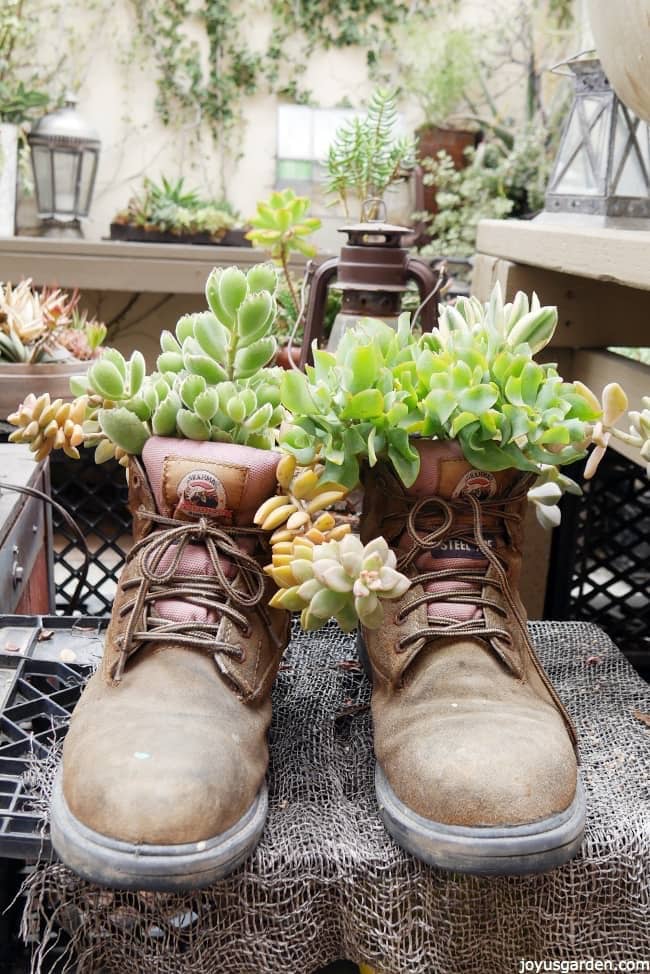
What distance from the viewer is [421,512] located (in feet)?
1.90

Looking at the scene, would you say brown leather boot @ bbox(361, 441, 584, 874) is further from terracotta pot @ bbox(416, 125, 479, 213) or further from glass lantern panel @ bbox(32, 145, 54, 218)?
terracotta pot @ bbox(416, 125, 479, 213)

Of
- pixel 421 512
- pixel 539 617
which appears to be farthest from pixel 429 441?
pixel 539 617

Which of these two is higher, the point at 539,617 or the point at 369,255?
the point at 369,255

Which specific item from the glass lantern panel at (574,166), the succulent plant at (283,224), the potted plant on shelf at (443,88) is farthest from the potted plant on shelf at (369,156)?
the potted plant on shelf at (443,88)

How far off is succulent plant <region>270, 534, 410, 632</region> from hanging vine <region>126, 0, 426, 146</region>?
2.76 metres

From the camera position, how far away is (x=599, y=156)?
1078 millimetres

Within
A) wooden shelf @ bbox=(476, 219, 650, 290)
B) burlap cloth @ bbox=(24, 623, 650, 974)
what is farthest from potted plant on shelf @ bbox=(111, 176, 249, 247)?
burlap cloth @ bbox=(24, 623, 650, 974)

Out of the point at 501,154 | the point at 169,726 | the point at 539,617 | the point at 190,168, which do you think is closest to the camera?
the point at 169,726

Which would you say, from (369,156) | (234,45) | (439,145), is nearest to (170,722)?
(369,156)

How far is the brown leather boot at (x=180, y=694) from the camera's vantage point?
16.8 inches

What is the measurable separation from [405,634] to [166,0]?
9.45ft

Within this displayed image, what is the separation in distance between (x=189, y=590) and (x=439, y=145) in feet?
8.38

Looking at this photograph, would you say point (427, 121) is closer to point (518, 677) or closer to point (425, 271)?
point (425, 271)

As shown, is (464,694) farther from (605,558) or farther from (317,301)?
(605,558)
